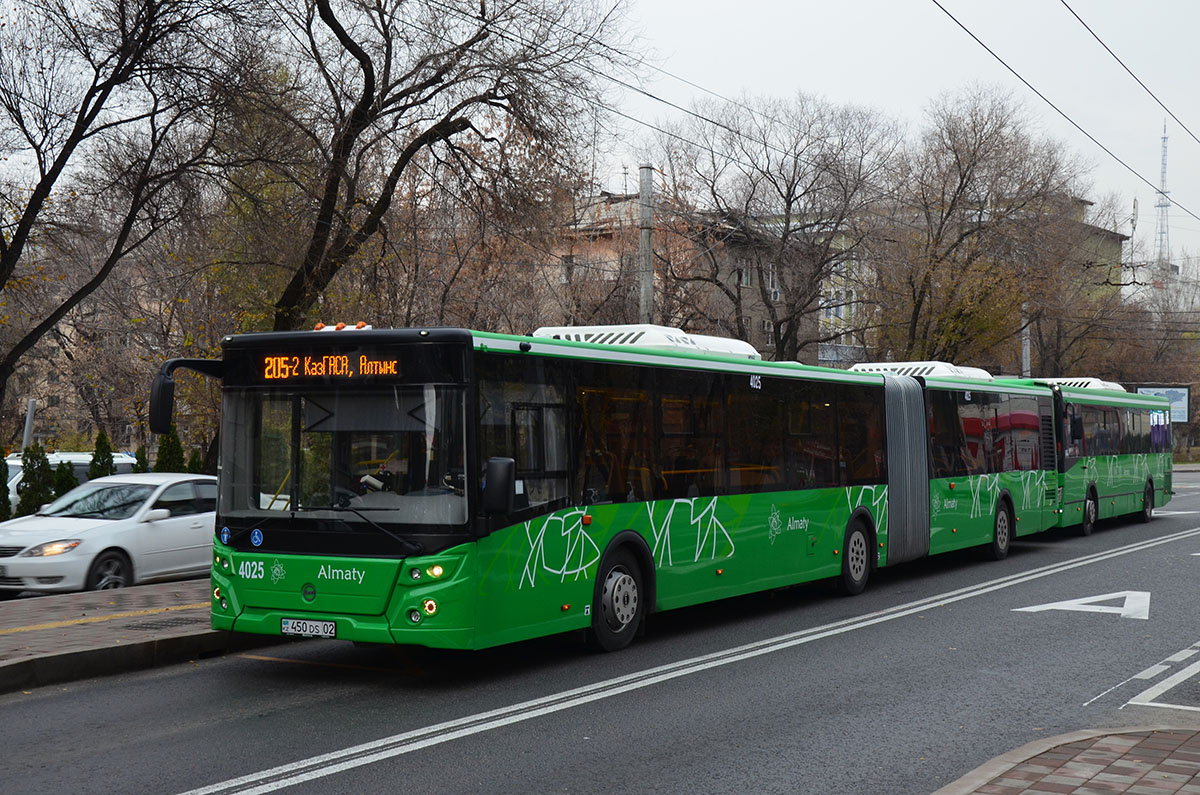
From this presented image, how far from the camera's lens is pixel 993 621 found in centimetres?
1293

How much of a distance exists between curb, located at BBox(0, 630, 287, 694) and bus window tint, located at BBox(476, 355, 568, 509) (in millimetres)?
3356

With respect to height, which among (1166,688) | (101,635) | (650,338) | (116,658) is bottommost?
(1166,688)

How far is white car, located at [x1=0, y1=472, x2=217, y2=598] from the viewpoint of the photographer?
47.8ft

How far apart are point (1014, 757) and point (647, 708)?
2704 mm

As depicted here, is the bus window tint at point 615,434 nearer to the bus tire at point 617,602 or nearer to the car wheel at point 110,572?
the bus tire at point 617,602

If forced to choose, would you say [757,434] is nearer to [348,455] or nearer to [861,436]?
[861,436]

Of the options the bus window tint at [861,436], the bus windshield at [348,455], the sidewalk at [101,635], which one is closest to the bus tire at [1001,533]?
the bus window tint at [861,436]

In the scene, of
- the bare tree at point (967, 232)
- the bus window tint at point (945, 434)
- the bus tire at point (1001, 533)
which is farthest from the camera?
the bare tree at point (967, 232)

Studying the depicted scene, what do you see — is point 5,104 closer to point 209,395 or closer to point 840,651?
point 840,651

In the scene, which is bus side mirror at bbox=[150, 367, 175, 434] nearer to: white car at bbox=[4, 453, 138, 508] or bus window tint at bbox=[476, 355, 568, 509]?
bus window tint at bbox=[476, 355, 568, 509]

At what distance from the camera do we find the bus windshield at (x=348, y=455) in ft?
30.3

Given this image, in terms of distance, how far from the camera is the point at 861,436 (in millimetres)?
15930

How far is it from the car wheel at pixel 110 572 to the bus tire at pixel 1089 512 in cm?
1801

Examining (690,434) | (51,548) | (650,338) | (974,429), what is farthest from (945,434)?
(51,548)
